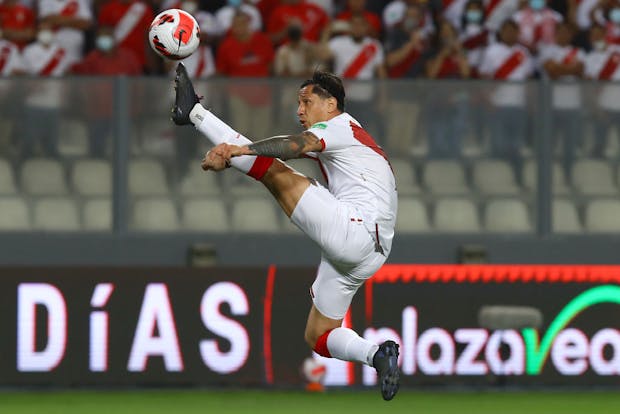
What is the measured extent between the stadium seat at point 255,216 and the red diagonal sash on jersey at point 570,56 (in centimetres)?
343

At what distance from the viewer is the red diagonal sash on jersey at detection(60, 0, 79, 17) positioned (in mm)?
14430

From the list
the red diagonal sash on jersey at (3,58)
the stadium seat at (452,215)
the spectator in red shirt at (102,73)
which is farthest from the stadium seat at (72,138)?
the stadium seat at (452,215)

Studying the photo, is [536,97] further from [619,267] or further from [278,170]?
[278,170]

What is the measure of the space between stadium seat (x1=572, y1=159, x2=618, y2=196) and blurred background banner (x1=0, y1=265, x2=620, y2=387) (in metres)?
0.65

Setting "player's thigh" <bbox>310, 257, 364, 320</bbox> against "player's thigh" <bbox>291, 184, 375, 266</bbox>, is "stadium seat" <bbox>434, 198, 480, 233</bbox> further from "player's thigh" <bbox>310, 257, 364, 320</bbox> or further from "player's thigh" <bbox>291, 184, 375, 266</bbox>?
"player's thigh" <bbox>291, 184, 375, 266</bbox>

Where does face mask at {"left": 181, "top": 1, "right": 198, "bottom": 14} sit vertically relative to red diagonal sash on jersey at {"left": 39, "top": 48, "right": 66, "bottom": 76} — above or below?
above

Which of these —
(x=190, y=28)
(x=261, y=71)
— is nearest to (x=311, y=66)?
(x=261, y=71)

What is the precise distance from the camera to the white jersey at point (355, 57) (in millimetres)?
14094

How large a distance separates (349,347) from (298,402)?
9.65ft

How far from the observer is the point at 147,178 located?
12.9 metres

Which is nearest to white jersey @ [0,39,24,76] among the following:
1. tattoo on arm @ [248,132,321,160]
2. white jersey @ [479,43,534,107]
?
white jersey @ [479,43,534,107]

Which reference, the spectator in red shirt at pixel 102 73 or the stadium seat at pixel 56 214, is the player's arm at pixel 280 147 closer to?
the spectator in red shirt at pixel 102 73

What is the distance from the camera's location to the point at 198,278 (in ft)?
42.3

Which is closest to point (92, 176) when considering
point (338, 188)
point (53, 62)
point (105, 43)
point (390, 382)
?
point (105, 43)
